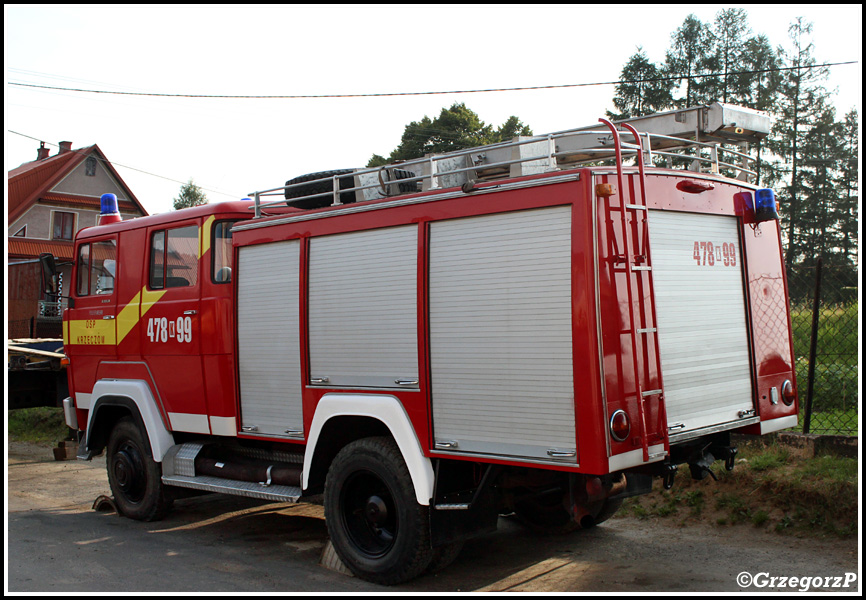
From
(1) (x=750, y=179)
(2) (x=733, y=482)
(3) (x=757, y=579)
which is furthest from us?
(2) (x=733, y=482)

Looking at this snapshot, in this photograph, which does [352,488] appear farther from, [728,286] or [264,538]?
[728,286]

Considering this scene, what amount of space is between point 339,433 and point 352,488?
0.45 m

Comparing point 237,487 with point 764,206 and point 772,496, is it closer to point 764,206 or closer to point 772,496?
point 772,496

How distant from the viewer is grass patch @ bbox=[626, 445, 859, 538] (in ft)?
19.8

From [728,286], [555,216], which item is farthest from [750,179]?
[555,216]

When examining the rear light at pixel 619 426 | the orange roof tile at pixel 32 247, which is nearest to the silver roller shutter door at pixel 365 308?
the rear light at pixel 619 426

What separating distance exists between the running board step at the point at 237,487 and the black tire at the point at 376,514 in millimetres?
509

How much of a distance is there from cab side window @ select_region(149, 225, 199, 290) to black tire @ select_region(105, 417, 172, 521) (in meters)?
1.53

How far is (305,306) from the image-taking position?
606 cm

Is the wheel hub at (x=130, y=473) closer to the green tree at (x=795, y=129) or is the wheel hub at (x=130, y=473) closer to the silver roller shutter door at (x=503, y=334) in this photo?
the silver roller shutter door at (x=503, y=334)

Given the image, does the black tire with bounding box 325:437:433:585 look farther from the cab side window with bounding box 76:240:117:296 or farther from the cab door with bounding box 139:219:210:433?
the cab side window with bounding box 76:240:117:296

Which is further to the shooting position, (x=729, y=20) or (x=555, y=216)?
(x=729, y=20)

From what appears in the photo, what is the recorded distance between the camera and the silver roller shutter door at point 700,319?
497 cm

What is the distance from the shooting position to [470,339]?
5.01 metres
